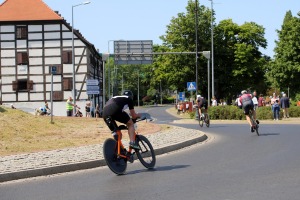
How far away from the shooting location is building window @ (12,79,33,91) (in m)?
60.8

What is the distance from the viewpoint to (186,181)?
31.8ft

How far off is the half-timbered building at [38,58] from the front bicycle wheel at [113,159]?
49927 mm

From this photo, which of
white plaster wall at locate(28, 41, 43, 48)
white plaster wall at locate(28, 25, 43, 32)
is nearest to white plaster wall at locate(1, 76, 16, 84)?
white plaster wall at locate(28, 41, 43, 48)

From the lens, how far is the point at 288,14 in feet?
425

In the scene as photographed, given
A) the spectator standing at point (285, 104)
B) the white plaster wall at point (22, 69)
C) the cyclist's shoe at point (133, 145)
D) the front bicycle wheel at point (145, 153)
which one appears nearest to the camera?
the cyclist's shoe at point (133, 145)

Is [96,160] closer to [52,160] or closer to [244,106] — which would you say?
[52,160]

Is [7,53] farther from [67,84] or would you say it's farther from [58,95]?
[67,84]

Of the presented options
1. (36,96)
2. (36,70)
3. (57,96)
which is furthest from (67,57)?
(36,96)

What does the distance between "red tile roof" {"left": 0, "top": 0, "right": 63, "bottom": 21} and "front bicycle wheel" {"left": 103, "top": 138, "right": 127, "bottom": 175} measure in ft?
165

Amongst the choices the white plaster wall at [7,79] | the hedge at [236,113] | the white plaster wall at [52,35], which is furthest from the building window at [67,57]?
the hedge at [236,113]

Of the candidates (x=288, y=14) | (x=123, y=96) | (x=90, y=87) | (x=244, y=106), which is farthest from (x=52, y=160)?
(x=288, y=14)

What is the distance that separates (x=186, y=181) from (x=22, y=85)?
5320 centimetres

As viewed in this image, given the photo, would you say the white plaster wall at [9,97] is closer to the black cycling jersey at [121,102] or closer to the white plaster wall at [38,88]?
the white plaster wall at [38,88]

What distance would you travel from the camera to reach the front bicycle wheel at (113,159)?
10.9 metres
